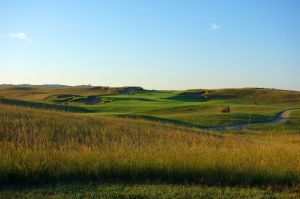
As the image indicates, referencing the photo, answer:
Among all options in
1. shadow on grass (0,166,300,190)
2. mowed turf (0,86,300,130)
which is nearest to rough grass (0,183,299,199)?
shadow on grass (0,166,300,190)

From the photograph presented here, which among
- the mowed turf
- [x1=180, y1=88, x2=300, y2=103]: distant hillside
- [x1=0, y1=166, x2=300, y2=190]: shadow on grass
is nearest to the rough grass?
[x1=0, y1=166, x2=300, y2=190]: shadow on grass

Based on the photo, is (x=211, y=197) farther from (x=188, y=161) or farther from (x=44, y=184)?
(x=44, y=184)

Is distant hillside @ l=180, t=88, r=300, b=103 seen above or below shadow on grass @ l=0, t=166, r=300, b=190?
above

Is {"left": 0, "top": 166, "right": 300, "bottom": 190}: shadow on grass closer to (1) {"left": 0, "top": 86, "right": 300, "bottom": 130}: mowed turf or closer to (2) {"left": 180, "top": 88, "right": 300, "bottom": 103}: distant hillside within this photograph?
(1) {"left": 0, "top": 86, "right": 300, "bottom": 130}: mowed turf

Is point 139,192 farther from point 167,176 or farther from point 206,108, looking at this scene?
point 206,108

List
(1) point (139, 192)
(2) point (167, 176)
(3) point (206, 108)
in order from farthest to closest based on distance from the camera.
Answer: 1. (3) point (206, 108)
2. (2) point (167, 176)
3. (1) point (139, 192)

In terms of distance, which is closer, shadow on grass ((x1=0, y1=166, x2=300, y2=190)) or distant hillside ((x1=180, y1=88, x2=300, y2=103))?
shadow on grass ((x1=0, y1=166, x2=300, y2=190))

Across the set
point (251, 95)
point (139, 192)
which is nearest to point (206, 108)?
point (251, 95)

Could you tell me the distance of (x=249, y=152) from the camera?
10.3 m

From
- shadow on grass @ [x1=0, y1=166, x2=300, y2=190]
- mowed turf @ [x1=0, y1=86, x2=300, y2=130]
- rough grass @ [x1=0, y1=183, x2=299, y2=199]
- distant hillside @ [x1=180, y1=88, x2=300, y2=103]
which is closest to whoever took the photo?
rough grass @ [x1=0, y1=183, x2=299, y2=199]

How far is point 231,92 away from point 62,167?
88.2 meters

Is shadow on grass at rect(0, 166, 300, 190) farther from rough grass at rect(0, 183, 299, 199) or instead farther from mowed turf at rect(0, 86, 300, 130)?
mowed turf at rect(0, 86, 300, 130)

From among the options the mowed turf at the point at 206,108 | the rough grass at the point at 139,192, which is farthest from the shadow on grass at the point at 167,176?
the mowed turf at the point at 206,108

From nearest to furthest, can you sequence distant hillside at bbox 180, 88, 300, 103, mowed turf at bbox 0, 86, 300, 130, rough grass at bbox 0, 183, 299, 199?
rough grass at bbox 0, 183, 299, 199, mowed turf at bbox 0, 86, 300, 130, distant hillside at bbox 180, 88, 300, 103
